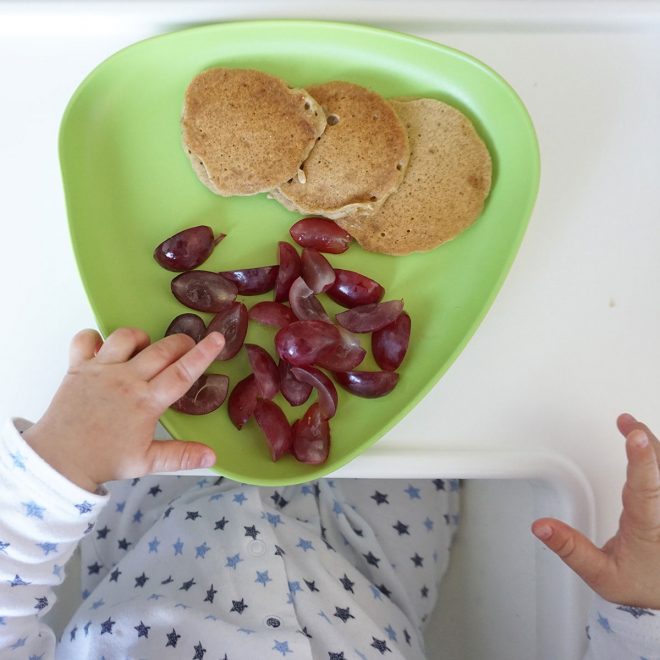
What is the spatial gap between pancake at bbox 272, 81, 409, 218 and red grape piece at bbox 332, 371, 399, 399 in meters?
0.15

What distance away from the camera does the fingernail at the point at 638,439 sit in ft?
1.80

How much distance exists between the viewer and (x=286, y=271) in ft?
2.02

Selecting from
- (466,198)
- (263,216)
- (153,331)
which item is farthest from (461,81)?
(153,331)

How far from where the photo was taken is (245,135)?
0.63 metres

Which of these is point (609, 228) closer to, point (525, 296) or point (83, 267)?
point (525, 296)

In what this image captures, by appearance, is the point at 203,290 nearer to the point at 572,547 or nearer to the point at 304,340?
the point at 304,340

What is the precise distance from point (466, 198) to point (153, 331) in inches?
12.3

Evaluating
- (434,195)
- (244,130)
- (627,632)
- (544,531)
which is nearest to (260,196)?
(244,130)

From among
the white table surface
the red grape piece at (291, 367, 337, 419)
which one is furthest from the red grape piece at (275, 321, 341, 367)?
the white table surface

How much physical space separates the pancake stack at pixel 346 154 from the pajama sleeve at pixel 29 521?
29 cm

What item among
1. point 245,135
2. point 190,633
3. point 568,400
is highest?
point 245,135

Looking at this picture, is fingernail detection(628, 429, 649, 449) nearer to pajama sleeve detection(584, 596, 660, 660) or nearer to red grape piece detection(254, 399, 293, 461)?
pajama sleeve detection(584, 596, 660, 660)

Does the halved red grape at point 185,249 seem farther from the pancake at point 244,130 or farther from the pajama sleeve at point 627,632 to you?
the pajama sleeve at point 627,632

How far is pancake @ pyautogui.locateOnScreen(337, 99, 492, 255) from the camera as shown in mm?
644
